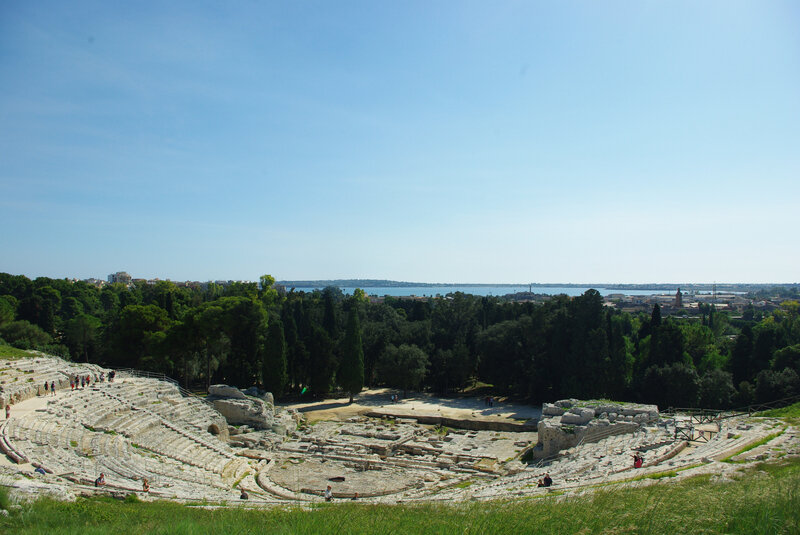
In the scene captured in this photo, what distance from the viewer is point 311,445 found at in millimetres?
27969

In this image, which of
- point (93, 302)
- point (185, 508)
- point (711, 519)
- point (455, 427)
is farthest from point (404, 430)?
point (93, 302)

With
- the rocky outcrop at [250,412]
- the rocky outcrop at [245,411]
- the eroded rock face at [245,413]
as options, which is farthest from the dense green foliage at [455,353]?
the eroded rock face at [245,413]

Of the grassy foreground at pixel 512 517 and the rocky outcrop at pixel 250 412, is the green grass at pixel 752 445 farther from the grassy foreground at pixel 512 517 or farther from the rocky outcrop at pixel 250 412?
the rocky outcrop at pixel 250 412

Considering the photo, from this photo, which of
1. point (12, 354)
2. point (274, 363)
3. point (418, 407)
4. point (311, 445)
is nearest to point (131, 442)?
point (311, 445)

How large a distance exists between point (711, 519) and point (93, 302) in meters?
89.4

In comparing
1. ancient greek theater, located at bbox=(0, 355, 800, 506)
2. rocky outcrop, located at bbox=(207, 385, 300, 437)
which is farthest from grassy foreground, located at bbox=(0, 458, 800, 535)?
rocky outcrop, located at bbox=(207, 385, 300, 437)

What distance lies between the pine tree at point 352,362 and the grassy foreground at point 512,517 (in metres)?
27.3

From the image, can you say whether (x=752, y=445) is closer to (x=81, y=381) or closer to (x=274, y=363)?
(x=274, y=363)

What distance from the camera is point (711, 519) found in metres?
6.82

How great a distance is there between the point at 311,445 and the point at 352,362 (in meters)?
11.5

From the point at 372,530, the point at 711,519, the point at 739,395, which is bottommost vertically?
the point at 739,395

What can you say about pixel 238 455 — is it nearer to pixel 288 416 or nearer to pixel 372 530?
pixel 288 416

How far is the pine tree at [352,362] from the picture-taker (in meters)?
38.8

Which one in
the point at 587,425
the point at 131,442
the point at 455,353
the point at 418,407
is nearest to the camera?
the point at 131,442
